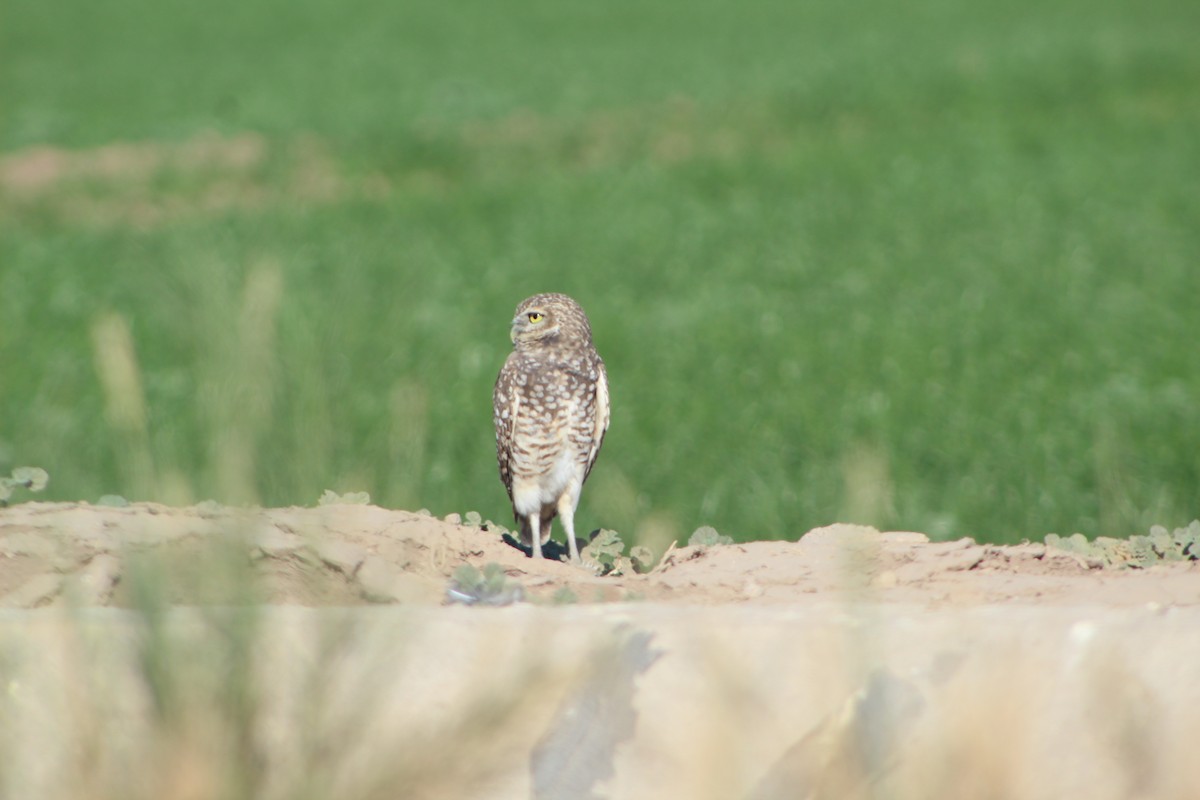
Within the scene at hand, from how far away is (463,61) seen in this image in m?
31.0

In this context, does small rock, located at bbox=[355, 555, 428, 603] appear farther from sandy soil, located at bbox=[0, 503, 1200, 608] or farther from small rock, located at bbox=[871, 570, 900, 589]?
small rock, located at bbox=[871, 570, 900, 589]

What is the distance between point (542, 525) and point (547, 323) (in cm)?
89

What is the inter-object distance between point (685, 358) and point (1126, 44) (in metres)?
19.5

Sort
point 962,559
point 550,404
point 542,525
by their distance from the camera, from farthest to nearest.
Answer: point 542,525
point 550,404
point 962,559

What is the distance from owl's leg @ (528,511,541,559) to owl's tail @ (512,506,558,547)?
20 mm

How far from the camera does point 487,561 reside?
4.57 m

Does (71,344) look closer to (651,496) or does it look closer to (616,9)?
(651,496)

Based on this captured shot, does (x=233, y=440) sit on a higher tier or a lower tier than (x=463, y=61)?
lower

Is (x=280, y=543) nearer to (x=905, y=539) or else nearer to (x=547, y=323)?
(x=547, y=323)

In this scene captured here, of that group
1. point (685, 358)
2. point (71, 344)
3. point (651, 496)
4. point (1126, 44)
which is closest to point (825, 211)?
point (685, 358)

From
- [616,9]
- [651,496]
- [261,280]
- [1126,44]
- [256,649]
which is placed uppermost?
[616,9]

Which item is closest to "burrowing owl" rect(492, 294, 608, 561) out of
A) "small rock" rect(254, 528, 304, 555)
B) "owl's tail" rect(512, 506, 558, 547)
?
"owl's tail" rect(512, 506, 558, 547)

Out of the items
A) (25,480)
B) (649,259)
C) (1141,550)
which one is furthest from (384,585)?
(649,259)

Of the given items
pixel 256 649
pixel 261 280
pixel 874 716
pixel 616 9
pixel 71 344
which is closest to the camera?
pixel 261 280
